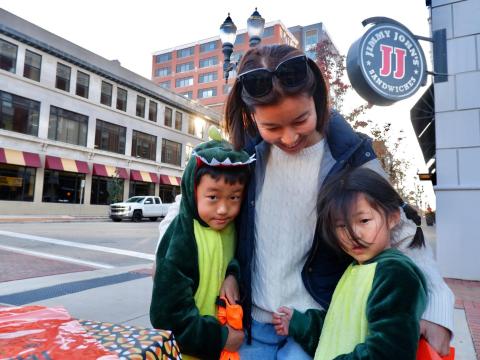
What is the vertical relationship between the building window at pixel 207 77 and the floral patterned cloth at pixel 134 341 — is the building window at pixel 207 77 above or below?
above

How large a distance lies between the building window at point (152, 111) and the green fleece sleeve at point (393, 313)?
34141 mm

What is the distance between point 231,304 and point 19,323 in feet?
2.27

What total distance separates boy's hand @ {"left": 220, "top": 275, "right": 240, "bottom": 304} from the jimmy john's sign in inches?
215

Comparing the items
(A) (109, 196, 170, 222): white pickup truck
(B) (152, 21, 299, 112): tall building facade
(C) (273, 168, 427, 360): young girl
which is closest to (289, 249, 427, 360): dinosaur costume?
(C) (273, 168, 427, 360): young girl

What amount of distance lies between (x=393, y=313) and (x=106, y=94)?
31.2 meters

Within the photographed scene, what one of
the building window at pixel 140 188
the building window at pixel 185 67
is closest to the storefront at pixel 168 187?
the building window at pixel 140 188

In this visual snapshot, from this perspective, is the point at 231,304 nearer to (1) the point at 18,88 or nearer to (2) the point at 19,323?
(2) the point at 19,323

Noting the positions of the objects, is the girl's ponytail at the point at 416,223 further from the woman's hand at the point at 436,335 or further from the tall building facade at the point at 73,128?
the tall building facade at the point at 73,128

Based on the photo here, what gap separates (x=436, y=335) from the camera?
1121 millimetres

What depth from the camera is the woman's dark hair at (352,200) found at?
49.4 inches

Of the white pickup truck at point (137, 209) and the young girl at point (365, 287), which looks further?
the white pickup truck at point (137, 209)

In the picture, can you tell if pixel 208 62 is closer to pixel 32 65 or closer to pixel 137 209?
pixel 32 65

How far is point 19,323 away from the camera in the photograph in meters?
0.99

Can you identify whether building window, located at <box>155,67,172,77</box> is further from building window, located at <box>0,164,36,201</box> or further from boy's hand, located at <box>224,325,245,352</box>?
boy's hand, located at <box>224,325,245,352</box>
